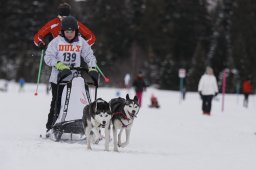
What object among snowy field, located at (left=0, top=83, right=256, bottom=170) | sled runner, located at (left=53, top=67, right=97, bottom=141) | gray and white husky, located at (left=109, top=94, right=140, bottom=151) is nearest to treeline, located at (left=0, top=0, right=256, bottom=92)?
snowy field, located at (left=0, top=83, right=256, bottom=170)

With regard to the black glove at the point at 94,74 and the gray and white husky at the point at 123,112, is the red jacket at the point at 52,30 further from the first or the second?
the gray and white husky at the point at 123,112

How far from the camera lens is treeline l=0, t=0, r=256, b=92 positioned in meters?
60.2

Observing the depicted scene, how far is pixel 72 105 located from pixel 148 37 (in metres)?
55.3

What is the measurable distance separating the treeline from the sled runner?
1895 inches

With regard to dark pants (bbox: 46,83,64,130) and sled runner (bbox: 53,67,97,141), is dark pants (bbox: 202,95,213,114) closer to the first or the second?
dark pants (bbox: 46,83,64,130)

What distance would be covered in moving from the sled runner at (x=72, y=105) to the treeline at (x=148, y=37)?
48.1 m

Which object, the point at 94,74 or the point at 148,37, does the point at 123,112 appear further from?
the point at 148,37

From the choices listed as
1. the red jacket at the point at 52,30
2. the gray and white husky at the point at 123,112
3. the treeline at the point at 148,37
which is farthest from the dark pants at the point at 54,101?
the treeline at the point at 148,37

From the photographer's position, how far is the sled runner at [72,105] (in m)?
9.11

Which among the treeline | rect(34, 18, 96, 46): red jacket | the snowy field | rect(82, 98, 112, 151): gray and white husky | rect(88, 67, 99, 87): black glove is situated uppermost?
the treeline

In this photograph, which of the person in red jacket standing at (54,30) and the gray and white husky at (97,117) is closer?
the gray and white husky at (97,117)

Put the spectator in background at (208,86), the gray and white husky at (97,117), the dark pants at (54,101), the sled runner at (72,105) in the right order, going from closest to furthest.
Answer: the gray and white husky at (97,117)
the sled runner at (72,105)
the dark pants at (54,101)
the spectator in background at (208,86)

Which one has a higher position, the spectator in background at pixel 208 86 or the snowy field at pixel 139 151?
the spectator in background at pixel 208 86

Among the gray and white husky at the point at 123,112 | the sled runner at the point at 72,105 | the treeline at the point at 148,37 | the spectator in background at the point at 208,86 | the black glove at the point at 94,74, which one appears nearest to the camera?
the gray and white husky at the point at 123,112
